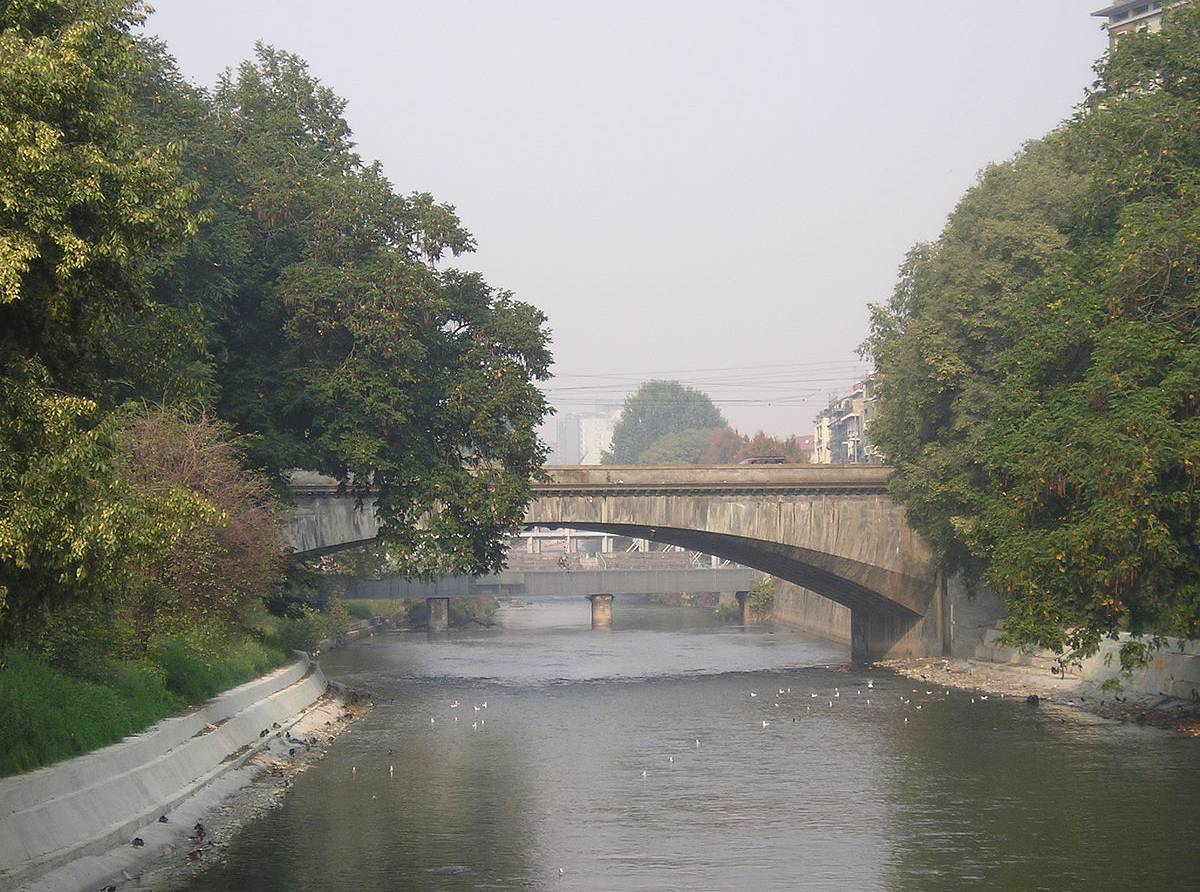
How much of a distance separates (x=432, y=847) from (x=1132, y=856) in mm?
12143

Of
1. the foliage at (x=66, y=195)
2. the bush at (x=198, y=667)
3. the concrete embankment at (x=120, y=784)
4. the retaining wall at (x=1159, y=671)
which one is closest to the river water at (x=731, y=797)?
the concrete embankment at (x=120, y=784)

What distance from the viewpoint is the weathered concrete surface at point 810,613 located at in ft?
290

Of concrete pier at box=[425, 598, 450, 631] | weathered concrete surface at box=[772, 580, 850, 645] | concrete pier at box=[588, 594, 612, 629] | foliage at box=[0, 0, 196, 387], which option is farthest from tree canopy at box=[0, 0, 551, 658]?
concrete pier at box=[588, 594, 612, 629]

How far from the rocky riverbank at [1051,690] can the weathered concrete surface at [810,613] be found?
18477 mm

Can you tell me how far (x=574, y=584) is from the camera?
11812cm

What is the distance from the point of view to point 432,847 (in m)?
26.5

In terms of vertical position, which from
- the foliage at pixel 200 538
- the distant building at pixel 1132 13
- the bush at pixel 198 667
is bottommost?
the bush at pixel 198 667

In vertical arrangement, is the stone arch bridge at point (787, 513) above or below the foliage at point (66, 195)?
below

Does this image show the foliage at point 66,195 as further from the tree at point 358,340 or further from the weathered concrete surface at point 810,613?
the weathered concrete surface at point 810,613

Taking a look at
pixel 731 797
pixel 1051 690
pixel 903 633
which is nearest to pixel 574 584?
pixel 903 633

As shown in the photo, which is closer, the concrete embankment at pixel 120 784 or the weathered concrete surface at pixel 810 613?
the concrete embankment at pixel 120 784

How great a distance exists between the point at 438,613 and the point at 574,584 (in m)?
12.8

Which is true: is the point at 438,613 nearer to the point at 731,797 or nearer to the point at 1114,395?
the point at 1114,395

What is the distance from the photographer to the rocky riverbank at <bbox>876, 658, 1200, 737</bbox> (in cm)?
4347
